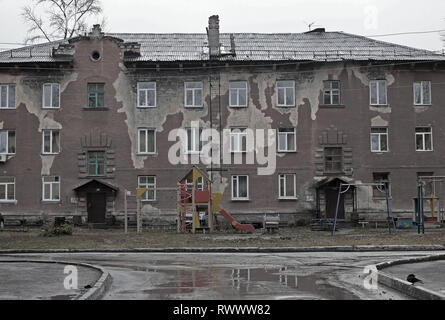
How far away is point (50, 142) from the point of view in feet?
126

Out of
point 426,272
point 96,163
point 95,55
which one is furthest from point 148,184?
point 426,272

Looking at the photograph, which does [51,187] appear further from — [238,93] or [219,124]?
[238,93]

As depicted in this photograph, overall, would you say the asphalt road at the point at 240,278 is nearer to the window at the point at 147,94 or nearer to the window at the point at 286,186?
the window at the point at 286,186

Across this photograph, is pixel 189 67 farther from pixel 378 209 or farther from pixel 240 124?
pixel 378 209

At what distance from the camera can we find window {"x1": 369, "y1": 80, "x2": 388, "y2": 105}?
3875 cm

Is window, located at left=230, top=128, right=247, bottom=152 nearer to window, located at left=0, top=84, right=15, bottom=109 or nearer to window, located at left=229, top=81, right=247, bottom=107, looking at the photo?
window, located at left=229, top=81, right=247, bottom=107

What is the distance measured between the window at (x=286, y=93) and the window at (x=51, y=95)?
13.7 m

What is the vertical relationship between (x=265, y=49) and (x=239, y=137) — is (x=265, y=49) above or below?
above

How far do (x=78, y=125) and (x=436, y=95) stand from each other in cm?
2217

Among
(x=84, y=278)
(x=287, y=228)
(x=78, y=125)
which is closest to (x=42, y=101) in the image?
(x=78, y=125)

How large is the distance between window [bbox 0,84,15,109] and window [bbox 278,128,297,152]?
16.6 meters

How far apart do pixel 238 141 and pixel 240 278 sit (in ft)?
83.3

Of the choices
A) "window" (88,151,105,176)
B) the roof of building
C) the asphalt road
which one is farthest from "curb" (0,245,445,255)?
the roof of building

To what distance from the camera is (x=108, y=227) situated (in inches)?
1464
